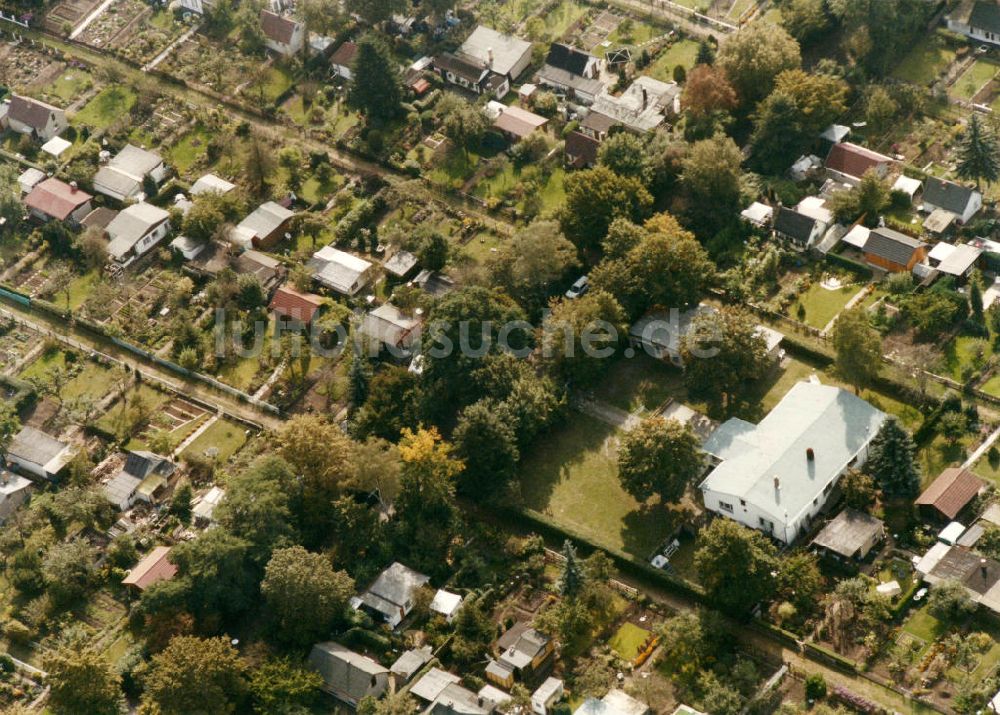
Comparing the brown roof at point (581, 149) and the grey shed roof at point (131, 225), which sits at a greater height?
the brown roof at point (581, 149)

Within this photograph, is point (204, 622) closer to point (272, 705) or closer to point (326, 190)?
point (272, 705)

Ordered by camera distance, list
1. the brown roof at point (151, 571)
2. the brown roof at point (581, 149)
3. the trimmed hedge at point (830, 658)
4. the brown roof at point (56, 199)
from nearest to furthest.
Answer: the trimmed hedge at point (830, 658) → the brown roof at point (151, 571) → the brown roof at point (581, 149) → the brown roof at point (56, 199)

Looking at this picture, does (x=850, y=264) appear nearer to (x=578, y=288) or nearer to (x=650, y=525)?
(x=578, y=288)

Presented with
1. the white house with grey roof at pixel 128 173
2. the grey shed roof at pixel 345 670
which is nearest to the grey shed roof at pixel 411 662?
the grey shed roof at pixel 345 670

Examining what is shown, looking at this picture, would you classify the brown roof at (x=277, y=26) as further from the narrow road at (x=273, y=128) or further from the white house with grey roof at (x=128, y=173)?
the white house with grey roof at (x=128, y=173)

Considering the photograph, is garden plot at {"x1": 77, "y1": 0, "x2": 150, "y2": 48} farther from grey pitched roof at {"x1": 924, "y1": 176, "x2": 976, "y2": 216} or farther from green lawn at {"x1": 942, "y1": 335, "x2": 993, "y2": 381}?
green lawn at {"x1": 942, "y1": 335, "x2": 993, "y2": 381}

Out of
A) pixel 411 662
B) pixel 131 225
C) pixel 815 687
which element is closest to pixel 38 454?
pixel 131 225

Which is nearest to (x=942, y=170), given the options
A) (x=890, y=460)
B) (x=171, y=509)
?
(x=890, y=460)
